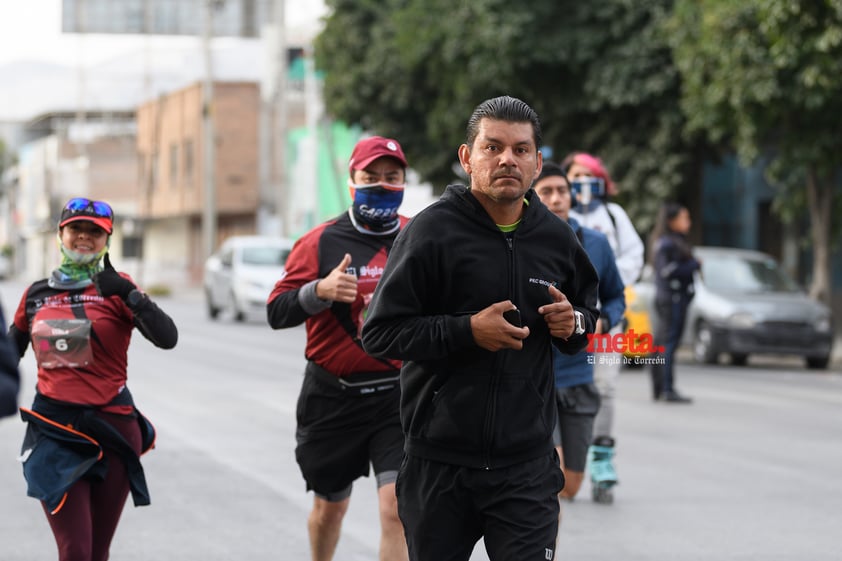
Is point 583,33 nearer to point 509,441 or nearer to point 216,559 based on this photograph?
point 216,559

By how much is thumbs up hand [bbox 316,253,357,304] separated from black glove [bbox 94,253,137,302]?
721mm

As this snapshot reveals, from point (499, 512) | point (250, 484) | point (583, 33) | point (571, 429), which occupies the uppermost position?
point (583, 33)

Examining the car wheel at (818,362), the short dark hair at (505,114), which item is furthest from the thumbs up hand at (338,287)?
the car wheel at (818,362)

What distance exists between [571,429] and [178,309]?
1240 inches

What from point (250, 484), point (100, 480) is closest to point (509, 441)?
point (100, 480)

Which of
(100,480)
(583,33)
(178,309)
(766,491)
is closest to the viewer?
(100,480)

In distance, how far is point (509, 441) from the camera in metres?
4.34

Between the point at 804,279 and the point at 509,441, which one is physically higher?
the point at 509,441

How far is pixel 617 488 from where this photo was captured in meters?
9.66

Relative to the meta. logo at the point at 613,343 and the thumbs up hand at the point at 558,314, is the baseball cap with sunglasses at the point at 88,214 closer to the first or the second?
the thumbs up hand at the point at 558,314

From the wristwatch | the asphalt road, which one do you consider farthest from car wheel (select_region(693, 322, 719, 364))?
the wristwatch

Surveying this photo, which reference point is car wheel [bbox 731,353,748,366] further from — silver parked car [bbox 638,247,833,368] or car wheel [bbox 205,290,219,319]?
car wheel [bbox 205,290,219,319]

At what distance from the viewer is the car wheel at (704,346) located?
2031 cm

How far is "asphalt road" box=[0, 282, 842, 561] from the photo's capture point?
25.7 feet
